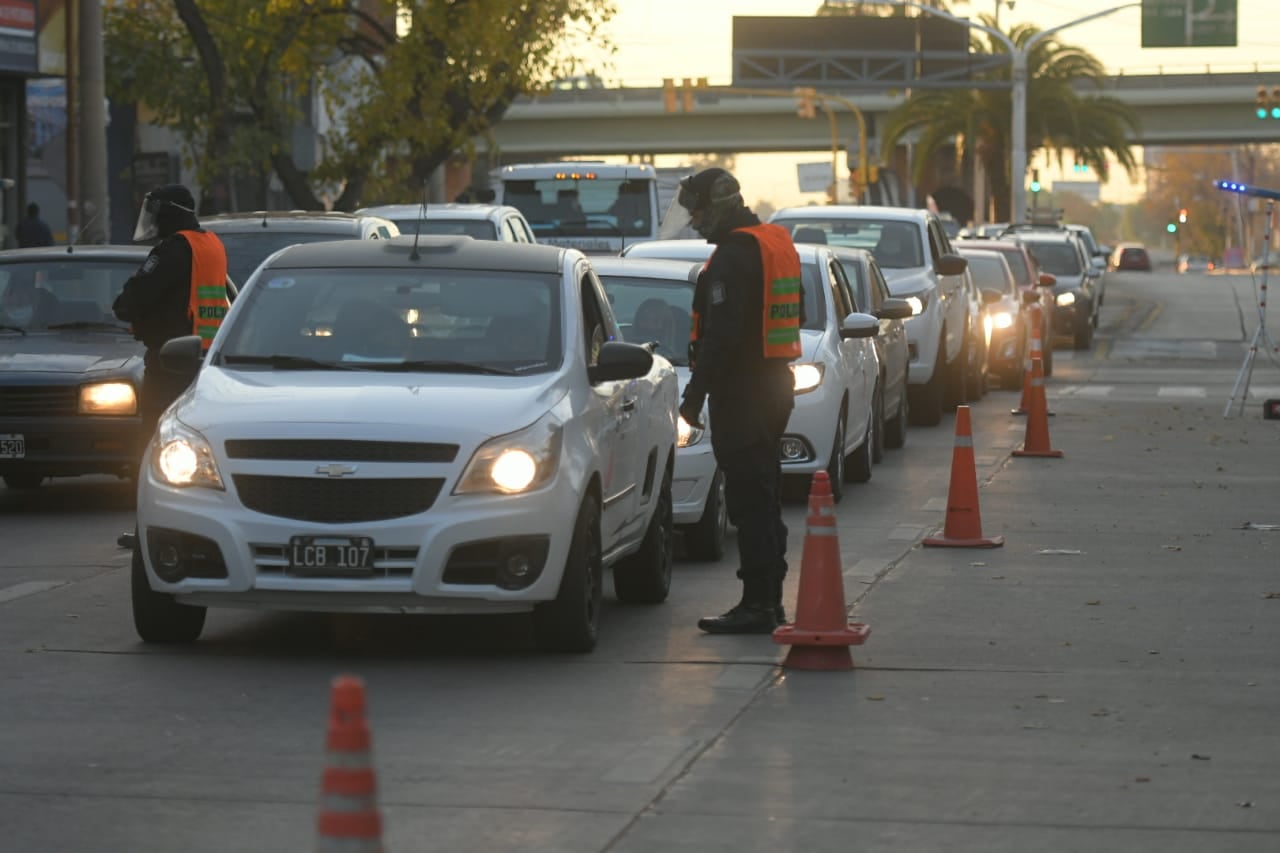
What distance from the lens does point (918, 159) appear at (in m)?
77.2

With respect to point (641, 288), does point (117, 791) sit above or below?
below

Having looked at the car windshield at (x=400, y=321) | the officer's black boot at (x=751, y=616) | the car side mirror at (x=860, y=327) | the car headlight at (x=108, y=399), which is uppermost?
the car windshield at (x=400, y=321)

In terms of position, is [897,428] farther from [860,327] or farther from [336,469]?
[336,469]

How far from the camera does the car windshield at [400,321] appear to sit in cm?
999

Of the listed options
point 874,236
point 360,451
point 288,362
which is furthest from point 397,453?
point 874,236

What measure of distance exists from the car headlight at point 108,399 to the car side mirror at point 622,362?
5.77 metres

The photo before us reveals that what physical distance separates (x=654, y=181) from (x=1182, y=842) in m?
26.9

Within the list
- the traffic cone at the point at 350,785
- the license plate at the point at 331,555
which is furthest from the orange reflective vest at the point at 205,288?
the traffic cone at the point at 350,785

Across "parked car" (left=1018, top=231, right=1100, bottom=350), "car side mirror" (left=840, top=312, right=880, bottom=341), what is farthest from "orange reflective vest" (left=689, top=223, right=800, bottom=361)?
"parked car" (left=1018, top=231, right=1100, bottom=350)

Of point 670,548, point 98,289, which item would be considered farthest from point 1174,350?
point 670,548

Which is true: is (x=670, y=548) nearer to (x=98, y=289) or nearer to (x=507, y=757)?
(x=507, y=757)

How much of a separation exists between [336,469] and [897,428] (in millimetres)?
11598

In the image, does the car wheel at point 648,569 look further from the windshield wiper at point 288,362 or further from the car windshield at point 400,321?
the windshield wiper at point 288,362

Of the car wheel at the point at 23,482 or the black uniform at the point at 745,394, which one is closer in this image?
the black uniform at the point at 745,394
